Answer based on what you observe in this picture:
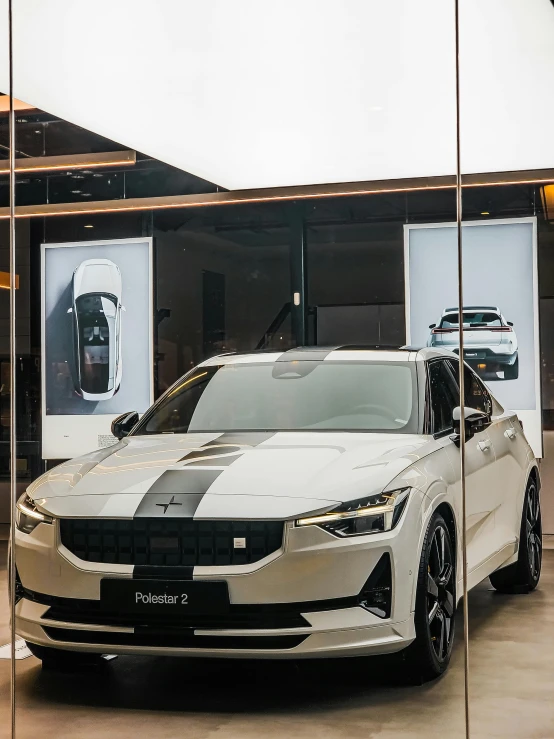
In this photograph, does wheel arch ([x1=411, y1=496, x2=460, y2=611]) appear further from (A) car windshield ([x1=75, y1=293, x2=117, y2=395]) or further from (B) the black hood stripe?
(A) car windshield ([x1=75, y1=293, x2=117, y2=395])

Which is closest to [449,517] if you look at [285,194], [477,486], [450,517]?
[450,517]

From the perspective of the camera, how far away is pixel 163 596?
3059 mm

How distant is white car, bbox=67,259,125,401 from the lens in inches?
123

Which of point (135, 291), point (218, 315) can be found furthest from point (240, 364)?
point (135, 291)

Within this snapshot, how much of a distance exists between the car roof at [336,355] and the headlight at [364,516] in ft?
1.59

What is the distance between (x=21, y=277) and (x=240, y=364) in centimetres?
93

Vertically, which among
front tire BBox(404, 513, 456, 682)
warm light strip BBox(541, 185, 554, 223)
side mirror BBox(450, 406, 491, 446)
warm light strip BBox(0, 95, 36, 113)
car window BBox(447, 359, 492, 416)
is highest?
warm light strip BBox(0, 95, 36, 113)

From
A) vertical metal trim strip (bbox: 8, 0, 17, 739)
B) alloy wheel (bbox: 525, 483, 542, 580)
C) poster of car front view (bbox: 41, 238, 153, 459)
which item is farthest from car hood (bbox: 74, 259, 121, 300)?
alloy wheel (bbox: 525, 483, 542, 580)

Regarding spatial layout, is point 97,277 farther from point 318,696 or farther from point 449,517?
point 318,696

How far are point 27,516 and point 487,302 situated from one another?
186cm

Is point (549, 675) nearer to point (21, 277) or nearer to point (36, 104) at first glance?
point (21, 277)

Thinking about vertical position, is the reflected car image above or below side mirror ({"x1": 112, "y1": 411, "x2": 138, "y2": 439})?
above

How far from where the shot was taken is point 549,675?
10.3ft

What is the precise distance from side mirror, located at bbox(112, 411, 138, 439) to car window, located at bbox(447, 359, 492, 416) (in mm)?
1139
